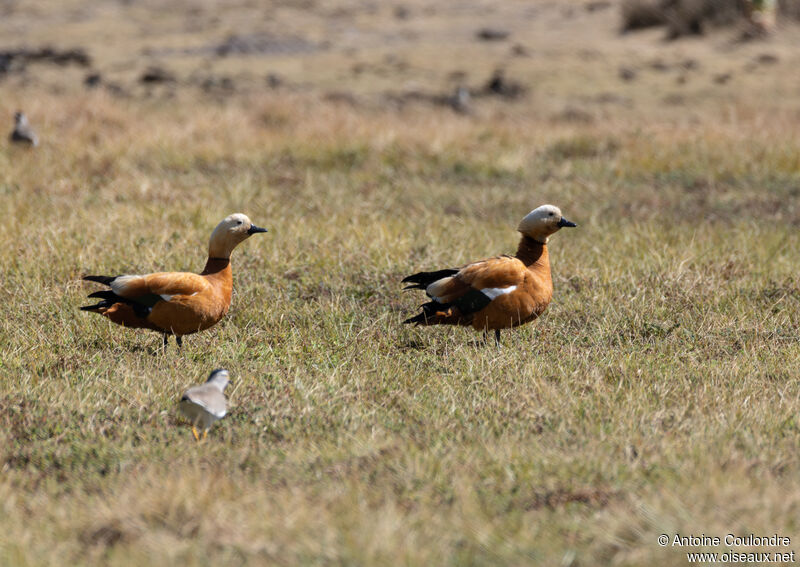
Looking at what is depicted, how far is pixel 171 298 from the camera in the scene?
5.38 metres

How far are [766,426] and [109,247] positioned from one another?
211 inches

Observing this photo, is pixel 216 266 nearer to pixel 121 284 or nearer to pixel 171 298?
pixel 171 298

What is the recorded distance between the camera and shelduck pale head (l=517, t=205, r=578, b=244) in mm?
5852

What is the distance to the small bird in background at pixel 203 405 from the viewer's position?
4.26m

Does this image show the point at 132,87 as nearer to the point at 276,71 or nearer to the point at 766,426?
the point at 276,71

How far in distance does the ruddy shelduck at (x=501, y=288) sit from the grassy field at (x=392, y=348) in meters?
0.25

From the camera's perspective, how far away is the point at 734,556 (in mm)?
3377

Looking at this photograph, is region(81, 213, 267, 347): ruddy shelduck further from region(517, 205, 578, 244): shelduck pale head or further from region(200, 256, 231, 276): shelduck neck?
region(517, 205, 578, 244): shelduck pale head

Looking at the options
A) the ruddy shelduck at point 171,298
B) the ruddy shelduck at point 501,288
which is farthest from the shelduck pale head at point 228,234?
the ruddy shelduck at point 501,288

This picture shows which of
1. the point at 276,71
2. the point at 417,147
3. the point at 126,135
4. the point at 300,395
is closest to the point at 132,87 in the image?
the point at 276,71

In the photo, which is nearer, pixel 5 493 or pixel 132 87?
pixel 5 493

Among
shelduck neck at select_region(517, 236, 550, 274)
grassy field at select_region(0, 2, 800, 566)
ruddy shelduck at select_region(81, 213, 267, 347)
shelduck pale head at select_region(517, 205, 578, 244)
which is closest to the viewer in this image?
grassy field at select_region(0, 2, 800, 566)

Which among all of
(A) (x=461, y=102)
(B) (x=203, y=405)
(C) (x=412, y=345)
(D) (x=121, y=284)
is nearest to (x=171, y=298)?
(D) (x=121, y=284)

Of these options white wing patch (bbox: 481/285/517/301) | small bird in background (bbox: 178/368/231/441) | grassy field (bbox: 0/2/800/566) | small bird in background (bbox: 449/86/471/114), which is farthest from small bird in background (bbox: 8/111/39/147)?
small bird in background (bbox: 178/368/231/441)
